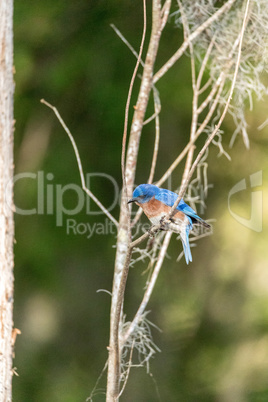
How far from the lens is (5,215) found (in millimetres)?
3369

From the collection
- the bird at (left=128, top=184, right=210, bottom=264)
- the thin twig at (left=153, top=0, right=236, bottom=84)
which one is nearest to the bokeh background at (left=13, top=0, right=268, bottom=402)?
the thin twig at (left=153, top=0, right=236, bottom=84)

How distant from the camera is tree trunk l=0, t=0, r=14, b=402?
3.37m

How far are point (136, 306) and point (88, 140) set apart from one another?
70.5 inches

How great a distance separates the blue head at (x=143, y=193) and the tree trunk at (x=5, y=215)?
30.1 inches

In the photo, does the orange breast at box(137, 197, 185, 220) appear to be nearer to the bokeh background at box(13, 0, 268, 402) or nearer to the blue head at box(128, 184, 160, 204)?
the blue head at box(128, 184, 160, 204)

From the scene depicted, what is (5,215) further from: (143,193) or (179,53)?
(179,53)

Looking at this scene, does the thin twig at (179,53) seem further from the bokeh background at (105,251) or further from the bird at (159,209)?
the bokeh background at (105,251)

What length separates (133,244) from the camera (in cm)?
244

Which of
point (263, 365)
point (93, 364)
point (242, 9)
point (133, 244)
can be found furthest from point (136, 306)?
point (133, 244)

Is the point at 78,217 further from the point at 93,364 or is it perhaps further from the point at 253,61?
the point at 253,61

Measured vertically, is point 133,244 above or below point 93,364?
above

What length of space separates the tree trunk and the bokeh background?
239 cm

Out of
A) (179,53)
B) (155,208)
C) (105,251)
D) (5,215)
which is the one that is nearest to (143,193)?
(155,208)

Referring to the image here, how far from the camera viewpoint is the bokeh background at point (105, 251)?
19.0ft
